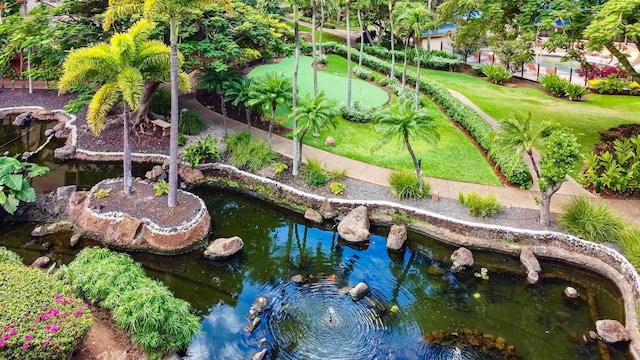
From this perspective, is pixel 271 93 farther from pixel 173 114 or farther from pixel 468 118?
pixel 468 118

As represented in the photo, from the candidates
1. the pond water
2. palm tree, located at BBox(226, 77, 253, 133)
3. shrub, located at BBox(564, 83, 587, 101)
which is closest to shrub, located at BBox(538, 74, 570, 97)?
shrub, located at BBox(564, 83, 587, 101)

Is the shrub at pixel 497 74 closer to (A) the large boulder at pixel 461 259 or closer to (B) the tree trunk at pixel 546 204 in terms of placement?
(B) the tree trunk at pixel 546 204

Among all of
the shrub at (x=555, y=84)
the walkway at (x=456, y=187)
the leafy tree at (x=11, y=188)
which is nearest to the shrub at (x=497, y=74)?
the shrub at (x=555, y=84)

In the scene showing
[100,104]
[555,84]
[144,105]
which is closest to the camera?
[100,104]

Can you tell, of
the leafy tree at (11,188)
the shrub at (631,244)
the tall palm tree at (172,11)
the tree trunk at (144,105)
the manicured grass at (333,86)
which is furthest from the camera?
the manicured grass at (333,86)

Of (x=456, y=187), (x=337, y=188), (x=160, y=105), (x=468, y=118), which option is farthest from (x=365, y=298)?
(x=160, y=105)

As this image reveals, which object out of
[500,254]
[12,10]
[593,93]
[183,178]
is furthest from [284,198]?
[593,93]
